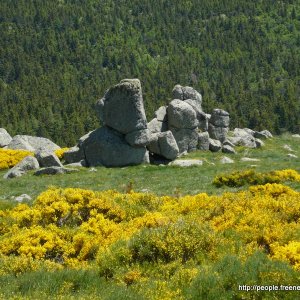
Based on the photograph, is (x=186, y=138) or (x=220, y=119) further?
(x=220, y=119)

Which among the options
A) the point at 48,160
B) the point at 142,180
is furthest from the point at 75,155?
the point at 142,180

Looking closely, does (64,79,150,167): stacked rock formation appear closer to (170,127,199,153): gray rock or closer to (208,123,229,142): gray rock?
(170,127,199,153): gray rock

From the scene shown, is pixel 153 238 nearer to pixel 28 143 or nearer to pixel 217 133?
pixel 217 133

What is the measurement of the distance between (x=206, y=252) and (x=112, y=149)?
31471mm

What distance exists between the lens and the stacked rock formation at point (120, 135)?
4391 centimetres

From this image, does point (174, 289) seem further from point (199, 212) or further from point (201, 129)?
point (201, 129)

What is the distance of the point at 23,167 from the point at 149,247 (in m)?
30.0

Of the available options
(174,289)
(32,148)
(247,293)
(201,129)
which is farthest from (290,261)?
(32,148)

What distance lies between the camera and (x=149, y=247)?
1309cm

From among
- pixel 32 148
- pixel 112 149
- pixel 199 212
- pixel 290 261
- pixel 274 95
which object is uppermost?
pixel 290 261

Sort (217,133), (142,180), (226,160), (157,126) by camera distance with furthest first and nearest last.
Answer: (217,133)
(157,126)
(226,160)
(142,180)

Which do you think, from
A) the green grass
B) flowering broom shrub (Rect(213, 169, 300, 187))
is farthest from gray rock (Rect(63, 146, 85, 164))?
flowering broom shrub (Rect(213, 169, 300, 187))

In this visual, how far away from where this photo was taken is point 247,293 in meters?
10.1

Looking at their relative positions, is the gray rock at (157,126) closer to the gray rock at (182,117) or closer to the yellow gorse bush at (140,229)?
the gray rock at (182,117)
